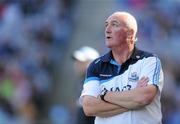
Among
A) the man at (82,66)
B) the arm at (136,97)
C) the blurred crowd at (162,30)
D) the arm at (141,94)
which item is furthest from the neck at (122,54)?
the blurred crowd at (162,30)

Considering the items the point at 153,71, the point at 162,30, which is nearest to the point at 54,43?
the point at 162,30

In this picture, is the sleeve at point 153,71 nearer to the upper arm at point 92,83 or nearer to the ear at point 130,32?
the ear at point 130,32

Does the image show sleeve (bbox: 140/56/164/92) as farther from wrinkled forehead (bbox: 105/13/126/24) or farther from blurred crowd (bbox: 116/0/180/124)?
blurred crowd (bbox: 116/0/180/124)

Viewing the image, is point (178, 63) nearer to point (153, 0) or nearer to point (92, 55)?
point (153, 0)

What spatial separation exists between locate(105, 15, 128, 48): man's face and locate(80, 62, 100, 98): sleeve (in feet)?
0.89

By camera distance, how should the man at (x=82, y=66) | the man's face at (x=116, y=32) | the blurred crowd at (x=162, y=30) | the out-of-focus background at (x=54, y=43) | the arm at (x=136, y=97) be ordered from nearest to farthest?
the arm at (x=136, y=97)
the man's face at (x=116, y=32)
the man at (x=82, y=66)
the blurred crowd at (x=162, y=30)
the out-of-focus background at (x=54, y=43)

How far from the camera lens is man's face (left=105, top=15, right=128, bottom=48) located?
636 cm

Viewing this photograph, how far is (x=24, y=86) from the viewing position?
14234mm

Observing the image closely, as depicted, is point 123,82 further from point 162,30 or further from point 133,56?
point 162,30

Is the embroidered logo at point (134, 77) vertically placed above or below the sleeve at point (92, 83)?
above

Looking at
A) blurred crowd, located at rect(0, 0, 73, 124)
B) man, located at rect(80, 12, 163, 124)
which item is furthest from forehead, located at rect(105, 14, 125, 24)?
blurred crowd, located at rect(0, 0, 73, 124)

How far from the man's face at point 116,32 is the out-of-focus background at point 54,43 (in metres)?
6.04

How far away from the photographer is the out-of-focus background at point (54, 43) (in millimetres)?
13352

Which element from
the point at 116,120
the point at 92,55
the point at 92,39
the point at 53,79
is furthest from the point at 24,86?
the point at 116,120
